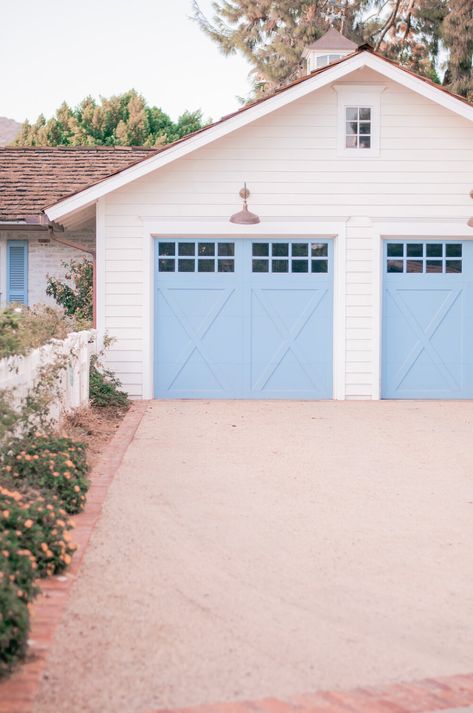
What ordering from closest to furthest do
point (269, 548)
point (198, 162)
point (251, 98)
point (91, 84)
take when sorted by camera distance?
1. point (269, 548)
2. point (198, 162)
3. point (251, 98)
4. point (91, 84)

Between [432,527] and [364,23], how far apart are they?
25.6 metres

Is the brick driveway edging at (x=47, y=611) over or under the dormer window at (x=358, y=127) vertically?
under

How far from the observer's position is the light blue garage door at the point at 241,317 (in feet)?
49.1

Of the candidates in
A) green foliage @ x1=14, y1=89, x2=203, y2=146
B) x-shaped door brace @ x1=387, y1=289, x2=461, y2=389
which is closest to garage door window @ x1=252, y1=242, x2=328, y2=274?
x-shaped door brace @ x1=387, y1=289, x2=461, y2=389

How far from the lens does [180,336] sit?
49.3 ft

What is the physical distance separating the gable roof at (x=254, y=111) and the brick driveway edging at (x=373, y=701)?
10.8 meters

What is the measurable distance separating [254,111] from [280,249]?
6.81ft

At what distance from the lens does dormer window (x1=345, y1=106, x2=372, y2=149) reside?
14.9 metres

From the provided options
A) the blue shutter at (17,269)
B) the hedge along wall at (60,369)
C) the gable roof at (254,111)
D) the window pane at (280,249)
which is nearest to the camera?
the hedge along wall at (60,369)

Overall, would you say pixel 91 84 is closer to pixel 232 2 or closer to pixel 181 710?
pixel 232 2

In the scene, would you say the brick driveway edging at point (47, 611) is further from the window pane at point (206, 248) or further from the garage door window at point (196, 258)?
the window pane at point (206, 248)

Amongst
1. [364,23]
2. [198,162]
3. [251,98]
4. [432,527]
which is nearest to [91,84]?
[251,98]

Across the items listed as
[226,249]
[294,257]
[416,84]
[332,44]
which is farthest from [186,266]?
[332,44]

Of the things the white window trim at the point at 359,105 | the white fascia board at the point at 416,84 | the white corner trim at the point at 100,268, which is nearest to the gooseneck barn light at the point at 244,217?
the white window trim at the point at 359,105
